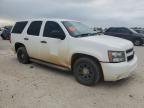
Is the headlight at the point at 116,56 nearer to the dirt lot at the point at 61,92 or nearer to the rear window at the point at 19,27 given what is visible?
the dirt lot at the point at 61,92

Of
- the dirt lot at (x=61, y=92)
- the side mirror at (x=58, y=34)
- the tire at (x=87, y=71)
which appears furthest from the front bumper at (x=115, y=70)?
the side mirror at (x=58, y=34)

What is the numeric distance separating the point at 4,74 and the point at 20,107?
266 centimetres

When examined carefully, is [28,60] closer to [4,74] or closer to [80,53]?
[4,74]

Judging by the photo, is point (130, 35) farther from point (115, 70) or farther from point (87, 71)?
point (115, 70)

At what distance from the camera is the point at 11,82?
18.0 ft

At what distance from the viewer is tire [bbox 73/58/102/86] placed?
5043 millimetres

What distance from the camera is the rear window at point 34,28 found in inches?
265

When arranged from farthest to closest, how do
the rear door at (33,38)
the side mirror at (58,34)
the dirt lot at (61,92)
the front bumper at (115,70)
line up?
the rear door at (33,38), the side mirror at (58,34), the front bumper at (115,70), the dirt lot at (61,92)

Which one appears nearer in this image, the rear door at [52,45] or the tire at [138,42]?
the rear door at [52,45]

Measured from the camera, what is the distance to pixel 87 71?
529cm

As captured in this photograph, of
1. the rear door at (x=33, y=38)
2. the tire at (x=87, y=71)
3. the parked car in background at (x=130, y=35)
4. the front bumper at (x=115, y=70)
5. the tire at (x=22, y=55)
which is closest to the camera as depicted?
the front bumper at (x=115, y=70)

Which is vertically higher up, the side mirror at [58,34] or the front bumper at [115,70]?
the side mirror at [58,34]

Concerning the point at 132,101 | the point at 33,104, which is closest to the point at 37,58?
the point at 33,104

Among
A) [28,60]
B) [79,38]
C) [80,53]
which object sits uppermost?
[79,38]
